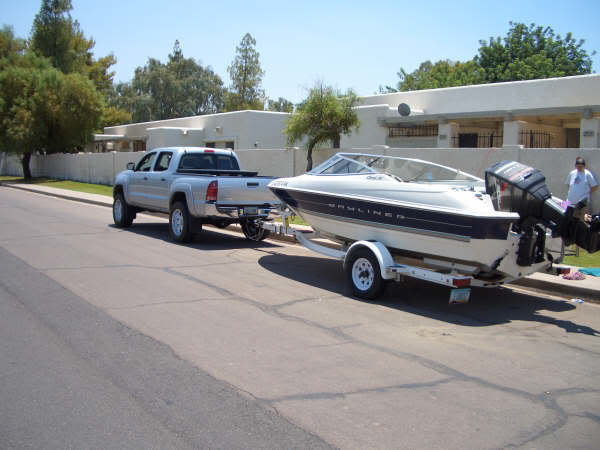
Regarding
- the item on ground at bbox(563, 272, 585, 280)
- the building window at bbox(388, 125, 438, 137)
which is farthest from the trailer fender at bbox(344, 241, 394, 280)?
the building window at bbox(388, 125, 438, 137)

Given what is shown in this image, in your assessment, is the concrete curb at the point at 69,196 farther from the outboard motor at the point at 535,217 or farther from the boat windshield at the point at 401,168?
the outboard motor at the point at 535,217

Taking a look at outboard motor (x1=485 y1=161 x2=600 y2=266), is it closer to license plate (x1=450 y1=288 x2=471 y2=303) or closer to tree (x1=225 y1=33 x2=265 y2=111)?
license plate (x1=450 y1=288 x2=471 y2=303)

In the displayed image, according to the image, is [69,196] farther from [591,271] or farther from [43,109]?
[591,271]

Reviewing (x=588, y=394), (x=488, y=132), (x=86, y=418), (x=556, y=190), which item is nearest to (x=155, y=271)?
(x=86, y=418)

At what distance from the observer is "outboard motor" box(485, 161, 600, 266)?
7273 millimetres

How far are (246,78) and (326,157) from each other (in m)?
47.9

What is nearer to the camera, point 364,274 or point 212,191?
point 364,274

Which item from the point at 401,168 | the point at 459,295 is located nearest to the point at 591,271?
the point at 459,295

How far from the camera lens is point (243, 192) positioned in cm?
1216

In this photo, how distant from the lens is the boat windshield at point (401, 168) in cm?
930

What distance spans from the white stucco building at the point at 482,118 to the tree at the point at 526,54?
2091cm

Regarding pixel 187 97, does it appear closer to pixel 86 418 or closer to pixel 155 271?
pixel 155 271

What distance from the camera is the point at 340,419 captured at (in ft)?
14.4

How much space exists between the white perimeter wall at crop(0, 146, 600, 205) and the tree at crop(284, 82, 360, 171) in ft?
2.05
